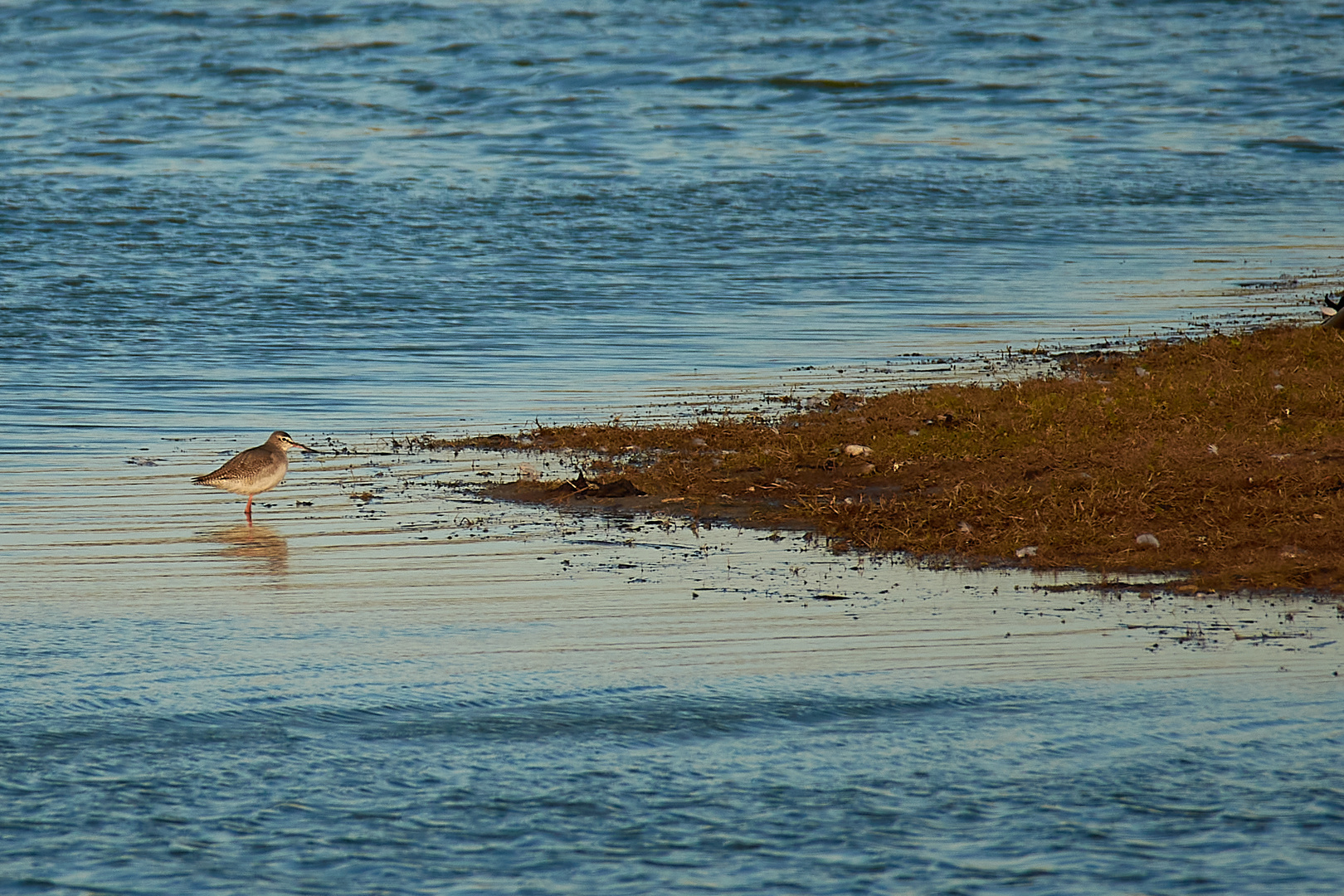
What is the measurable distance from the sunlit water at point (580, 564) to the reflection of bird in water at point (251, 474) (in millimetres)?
177

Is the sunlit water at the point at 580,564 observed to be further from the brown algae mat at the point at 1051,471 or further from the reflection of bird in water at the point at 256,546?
the brown algae mat at the point at 1051,471

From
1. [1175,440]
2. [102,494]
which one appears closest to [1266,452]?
[1175,440]

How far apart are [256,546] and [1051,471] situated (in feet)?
14.7

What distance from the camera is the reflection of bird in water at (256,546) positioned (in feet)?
30.0

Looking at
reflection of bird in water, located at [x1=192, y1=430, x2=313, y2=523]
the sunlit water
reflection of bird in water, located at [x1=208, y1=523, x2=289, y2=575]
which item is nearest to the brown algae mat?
the sunlit water

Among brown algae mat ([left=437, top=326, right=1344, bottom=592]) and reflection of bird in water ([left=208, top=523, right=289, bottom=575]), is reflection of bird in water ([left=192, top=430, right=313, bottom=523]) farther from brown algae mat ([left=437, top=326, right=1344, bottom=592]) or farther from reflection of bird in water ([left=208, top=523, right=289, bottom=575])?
brown algae mat ([left=437, top=326, right=1344, bottom=592])

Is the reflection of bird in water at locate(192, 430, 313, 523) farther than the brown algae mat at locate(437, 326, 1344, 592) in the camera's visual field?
Yes

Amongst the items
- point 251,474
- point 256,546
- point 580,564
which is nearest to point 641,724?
point 580,564

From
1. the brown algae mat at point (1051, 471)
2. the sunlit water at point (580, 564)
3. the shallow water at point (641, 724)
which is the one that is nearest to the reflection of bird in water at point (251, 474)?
the sunlit water at point (580, 564)

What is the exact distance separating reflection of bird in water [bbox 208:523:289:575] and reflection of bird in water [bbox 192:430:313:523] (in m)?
0.36

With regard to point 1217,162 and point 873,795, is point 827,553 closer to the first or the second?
point 873,795

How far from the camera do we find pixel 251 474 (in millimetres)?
10539

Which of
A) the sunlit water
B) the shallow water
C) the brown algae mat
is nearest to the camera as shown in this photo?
the shallow water

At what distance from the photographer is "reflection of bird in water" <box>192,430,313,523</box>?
10.5m
